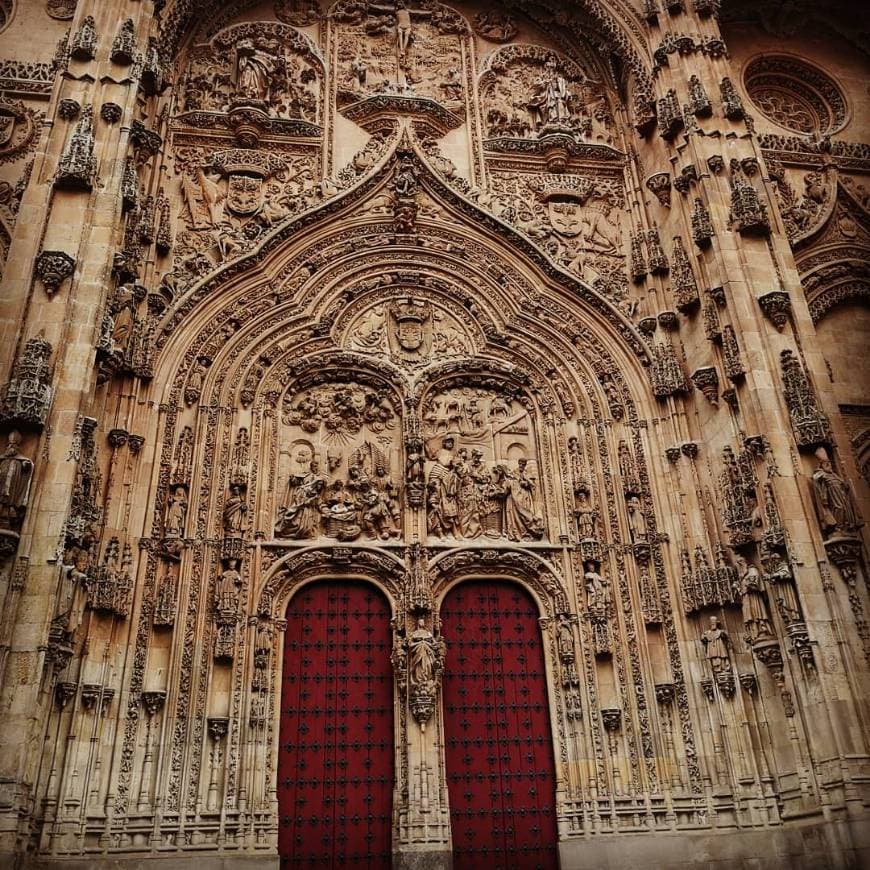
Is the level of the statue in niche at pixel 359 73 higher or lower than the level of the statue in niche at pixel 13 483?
higher

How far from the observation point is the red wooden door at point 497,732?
10.9 meters

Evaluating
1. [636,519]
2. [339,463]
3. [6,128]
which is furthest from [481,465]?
[6,128]

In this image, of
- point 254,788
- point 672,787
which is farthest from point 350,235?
point 672,787

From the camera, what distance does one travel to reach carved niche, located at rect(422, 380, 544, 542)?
12617mm

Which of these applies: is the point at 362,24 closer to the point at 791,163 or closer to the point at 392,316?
the point at 392,316

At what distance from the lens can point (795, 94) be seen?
54.6 feet

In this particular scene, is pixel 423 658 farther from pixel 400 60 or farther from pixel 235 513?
pixel 400 60

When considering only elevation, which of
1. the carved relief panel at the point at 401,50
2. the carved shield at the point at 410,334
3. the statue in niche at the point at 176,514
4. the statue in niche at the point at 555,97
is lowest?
the statue in niche at the point at 176,514

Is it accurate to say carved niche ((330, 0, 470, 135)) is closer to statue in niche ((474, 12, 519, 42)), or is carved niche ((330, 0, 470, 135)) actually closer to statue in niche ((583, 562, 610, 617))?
statue in niche ((474, 12, 519, 42))

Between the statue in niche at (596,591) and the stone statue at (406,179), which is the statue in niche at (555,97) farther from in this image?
the statue in niche at (596,591)

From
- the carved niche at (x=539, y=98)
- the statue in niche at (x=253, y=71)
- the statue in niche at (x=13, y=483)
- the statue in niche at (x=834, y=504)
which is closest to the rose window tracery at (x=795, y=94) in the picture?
the carved niche at (x=539, y=98)

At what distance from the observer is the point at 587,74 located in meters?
16.5

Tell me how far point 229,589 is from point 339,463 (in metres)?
2.50

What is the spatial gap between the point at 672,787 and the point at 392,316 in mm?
7864
